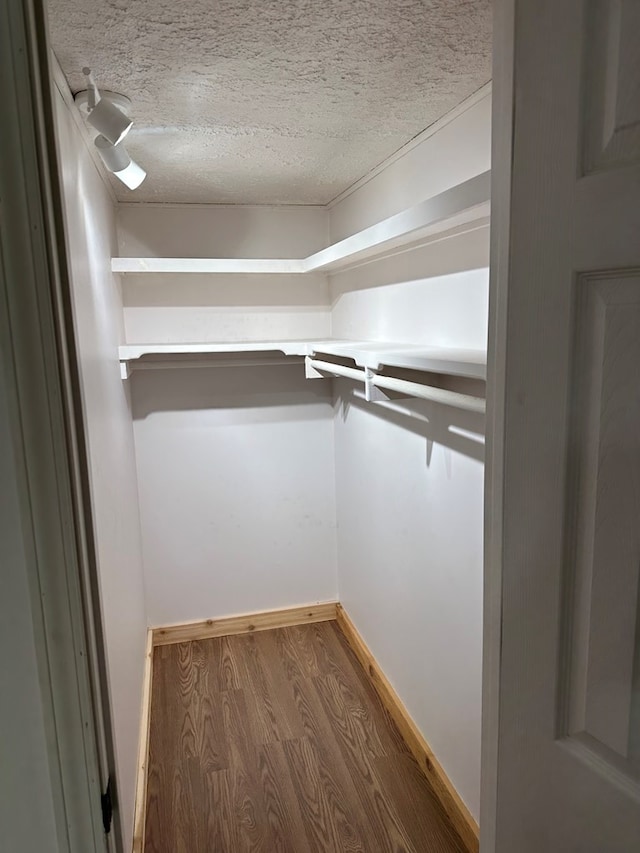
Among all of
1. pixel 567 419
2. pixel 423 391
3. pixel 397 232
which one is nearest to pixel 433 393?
pixel 423 391

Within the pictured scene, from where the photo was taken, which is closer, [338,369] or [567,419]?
[567,419]

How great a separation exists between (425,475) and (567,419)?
140cm

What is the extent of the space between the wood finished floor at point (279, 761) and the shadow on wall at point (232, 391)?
1.25m

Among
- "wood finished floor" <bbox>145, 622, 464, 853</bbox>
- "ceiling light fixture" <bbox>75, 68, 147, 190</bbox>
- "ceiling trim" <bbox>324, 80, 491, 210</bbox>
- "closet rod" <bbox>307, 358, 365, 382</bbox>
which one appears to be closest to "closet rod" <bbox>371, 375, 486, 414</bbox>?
"closet rod" <bbox>307, 358, 365, 382</bbox>

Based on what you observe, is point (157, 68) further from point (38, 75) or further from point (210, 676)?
point (210, 676)

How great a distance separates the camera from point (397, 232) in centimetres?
166

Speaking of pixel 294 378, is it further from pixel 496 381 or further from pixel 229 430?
pixel 496 381

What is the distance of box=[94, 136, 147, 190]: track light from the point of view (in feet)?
5.08

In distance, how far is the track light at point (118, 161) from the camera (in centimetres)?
155

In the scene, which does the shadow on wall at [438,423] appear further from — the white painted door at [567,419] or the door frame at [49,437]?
the door frame at [49,437]

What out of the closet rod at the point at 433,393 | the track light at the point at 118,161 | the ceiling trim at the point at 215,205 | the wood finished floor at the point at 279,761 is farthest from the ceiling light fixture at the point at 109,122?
the wood finished floor at the point at 279,761

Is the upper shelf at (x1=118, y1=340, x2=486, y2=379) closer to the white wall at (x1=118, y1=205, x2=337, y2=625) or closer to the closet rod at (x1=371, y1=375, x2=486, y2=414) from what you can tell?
the closet rod at (x1=371, y1=375, x2=486, y2=414)

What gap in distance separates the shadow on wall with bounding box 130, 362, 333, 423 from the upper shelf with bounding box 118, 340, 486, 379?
0.12 meters

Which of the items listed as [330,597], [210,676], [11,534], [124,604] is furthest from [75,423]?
[330,597]
